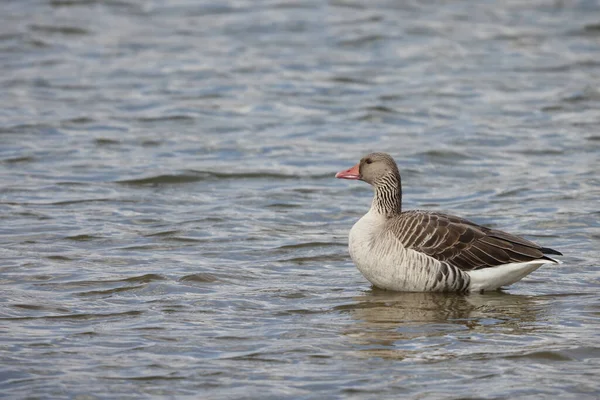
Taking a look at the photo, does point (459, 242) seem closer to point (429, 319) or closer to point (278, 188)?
point (429, 319)

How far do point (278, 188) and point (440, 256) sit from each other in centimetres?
493

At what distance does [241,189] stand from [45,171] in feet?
9.40

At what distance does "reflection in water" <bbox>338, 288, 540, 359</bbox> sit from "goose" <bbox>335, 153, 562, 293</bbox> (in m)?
0.15

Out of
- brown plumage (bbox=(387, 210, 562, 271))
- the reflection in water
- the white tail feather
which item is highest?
brown plumage (bbox=(387, 210, 562, 271))

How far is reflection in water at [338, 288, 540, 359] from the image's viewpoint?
8.59m

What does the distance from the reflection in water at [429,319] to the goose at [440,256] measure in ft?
0.50

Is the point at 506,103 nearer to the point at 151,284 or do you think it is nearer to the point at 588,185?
the point at 588,185

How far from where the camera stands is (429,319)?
9.34 meters

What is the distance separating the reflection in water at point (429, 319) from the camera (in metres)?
8.59

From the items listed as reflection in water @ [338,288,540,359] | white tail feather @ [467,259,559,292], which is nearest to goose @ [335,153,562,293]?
white tail feather @ [467,259,559,292]

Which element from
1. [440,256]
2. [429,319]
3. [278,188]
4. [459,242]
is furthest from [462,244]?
[278,188]

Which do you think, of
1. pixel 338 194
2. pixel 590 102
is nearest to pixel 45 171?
pixel 338 194

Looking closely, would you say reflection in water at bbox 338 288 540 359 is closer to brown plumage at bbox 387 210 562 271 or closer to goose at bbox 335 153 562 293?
goose at bbox 335 153 562 293

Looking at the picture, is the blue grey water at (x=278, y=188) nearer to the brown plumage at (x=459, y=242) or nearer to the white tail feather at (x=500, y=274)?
the white tail feather at (x=500, y=274)
